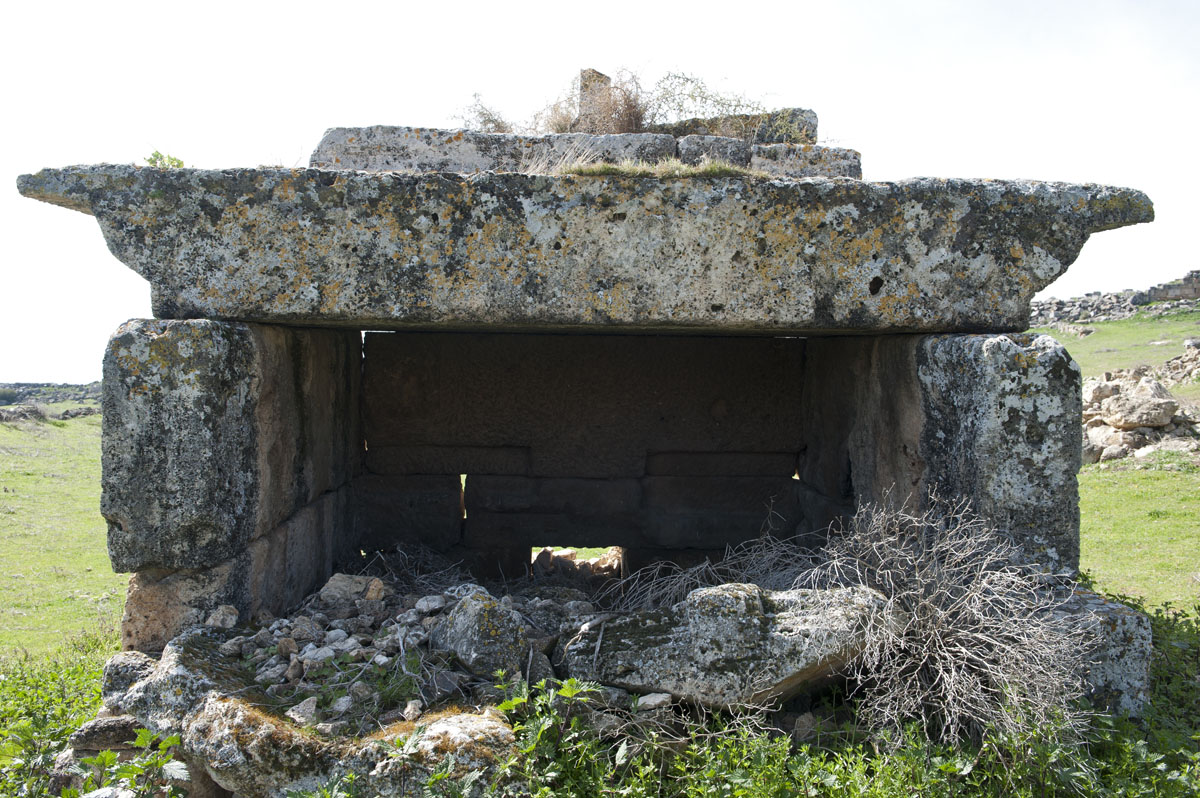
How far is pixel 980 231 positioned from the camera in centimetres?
304

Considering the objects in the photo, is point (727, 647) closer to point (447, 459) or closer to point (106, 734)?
point (106, 734)

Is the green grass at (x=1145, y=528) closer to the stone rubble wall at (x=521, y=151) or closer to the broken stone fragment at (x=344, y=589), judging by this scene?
the stone rubble wall at (x=521, y=151)

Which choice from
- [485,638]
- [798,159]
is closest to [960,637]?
[485,638]

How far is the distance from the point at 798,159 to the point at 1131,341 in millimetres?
15538

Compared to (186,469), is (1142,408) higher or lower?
lower

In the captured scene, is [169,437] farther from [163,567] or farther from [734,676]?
[734,676]

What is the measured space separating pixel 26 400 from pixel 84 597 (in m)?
18.3

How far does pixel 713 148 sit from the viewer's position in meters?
4.05

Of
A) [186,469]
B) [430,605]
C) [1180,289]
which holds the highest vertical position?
[1180,289]

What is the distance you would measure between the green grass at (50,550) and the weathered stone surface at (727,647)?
3.20m

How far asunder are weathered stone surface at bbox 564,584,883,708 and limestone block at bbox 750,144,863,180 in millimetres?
2282

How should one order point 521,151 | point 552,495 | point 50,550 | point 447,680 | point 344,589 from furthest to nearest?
point 50,550 < point 552,495 < point 521,151 < point 344,589 < point 447,680

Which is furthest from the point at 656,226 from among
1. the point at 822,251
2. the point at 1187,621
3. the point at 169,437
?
the point at 1187,621

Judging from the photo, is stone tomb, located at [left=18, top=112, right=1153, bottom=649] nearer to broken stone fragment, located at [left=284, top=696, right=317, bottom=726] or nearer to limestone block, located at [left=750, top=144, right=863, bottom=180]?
broken stone fragment, located at [left=284, top=696, right=317, bottom=726]
